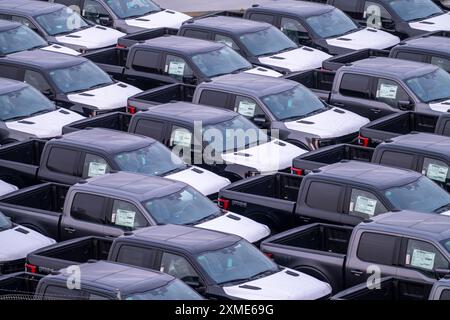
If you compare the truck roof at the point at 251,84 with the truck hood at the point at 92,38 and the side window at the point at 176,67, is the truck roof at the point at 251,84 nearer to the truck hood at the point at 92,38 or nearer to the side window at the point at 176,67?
the side window at the point at 176,67

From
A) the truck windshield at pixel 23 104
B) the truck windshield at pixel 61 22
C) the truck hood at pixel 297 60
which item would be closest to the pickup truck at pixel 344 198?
the truck windshield at pixel 23 104

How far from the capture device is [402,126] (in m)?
24.2

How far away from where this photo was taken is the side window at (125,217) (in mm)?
19250

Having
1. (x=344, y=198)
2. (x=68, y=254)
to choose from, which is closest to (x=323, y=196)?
(x=344, y=198)

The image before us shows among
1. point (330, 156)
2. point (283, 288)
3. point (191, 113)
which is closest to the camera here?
point (283, 288)

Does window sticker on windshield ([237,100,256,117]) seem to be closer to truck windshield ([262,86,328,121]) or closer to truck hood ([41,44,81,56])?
truck windshield ([262,86,328,121])

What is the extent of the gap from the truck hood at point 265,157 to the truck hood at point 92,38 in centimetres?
787

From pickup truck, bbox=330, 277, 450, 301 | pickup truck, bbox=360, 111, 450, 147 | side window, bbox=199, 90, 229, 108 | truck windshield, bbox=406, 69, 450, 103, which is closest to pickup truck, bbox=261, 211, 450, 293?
pickup truck, bbox=330, 277, 450, 301

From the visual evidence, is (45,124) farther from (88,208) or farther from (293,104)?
(88,208)

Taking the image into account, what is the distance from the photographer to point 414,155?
70.0 ft

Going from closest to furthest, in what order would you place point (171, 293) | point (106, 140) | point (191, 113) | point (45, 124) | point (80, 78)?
point (171, 293) → point (106, 140) → point (191, 113) → point (45, 124) → point (80, 78)

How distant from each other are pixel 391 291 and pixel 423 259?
655 mm

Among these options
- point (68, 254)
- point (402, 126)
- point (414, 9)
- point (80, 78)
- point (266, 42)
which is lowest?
point (68, 254)

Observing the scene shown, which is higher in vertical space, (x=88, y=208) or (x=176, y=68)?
(x=176, y=68)
